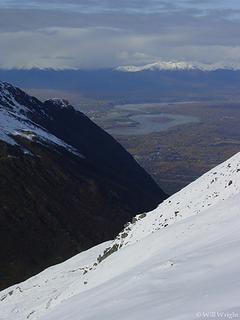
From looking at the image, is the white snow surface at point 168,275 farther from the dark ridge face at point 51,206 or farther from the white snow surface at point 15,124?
the white snow surface at point 15,124

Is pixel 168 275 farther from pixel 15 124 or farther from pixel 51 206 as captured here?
pixel 15 124

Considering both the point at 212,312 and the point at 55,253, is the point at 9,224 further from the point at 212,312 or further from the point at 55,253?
the point at 212,312

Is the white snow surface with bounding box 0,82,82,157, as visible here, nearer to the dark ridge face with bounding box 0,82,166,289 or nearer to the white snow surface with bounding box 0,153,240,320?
the dark ridge face with bounding box 0,82,166,289

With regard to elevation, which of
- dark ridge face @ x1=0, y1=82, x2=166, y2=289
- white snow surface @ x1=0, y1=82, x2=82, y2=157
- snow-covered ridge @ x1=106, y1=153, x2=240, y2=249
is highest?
white snow surface @ x1=0, y1=82, x2=82, y2=157

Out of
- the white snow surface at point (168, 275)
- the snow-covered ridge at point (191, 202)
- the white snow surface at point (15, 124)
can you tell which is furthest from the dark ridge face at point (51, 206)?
the snow-covered ridge at point (191, 202)

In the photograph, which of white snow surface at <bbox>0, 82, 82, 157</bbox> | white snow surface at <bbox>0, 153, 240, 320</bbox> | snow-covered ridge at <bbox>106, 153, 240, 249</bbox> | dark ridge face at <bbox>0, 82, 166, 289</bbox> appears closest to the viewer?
white snow surface at <bbox>0, 153, 240, 320</bbox>

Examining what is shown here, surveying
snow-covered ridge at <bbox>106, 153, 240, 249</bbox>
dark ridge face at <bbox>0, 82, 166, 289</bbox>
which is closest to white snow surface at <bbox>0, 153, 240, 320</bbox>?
snow-covered ridge at <bbox>106, 153, 240, 249</bbox>
